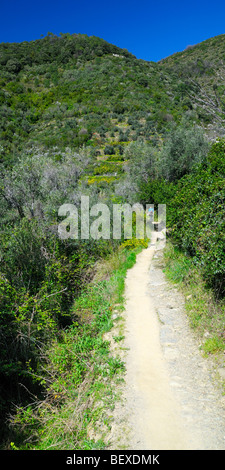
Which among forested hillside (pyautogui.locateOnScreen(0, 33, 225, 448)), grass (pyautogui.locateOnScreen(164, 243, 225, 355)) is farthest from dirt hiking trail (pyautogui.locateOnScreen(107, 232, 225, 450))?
forested hillside (pyautogui.locateOnScreen(0, 33, 225, 448))

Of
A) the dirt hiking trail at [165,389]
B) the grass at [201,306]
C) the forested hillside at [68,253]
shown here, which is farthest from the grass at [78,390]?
→ the grass at [201,306]

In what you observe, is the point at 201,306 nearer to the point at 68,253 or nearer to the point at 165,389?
the point at 165,389

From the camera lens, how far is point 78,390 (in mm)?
5254

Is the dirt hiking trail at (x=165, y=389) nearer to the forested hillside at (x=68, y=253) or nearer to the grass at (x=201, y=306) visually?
the grass at (x=201, y=306)

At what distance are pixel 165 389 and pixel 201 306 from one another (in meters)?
2.37

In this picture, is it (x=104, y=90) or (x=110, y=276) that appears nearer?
(x=110, y=276)

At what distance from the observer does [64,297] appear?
8.93 metres

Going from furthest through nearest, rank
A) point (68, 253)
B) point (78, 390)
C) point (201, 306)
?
point (68, 253), point (201, 306), point (78, 390)

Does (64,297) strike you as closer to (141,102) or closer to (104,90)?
(141,102)

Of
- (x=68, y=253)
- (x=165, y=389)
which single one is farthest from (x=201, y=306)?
(x=68, y=253)

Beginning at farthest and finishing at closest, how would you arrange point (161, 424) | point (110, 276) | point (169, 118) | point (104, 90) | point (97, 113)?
point (104, 90) → point (97, 113) → point (169, 118) → point (110, 276) → point (161, 424)

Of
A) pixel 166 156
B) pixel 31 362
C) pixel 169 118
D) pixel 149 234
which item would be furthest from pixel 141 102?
pixel 31 362

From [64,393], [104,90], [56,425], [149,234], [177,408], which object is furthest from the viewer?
[104,90]

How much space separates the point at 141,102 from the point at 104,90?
9.17 meters
